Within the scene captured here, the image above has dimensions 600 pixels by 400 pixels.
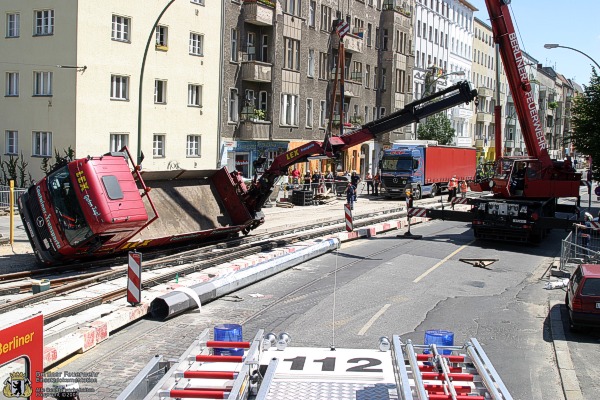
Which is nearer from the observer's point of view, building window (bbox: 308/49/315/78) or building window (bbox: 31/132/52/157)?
building window (bbox: 31/132/52/157)

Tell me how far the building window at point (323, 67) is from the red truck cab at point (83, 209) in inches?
1421

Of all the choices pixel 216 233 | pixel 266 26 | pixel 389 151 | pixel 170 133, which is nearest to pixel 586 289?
pixel 216 233

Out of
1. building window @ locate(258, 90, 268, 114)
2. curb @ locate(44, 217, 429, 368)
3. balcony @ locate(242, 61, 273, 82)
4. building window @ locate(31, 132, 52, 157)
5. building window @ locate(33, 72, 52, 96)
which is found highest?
balcony @ locate(242, 61, 273, 82)

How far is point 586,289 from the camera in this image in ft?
41.1

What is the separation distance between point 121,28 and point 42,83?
4.28 m

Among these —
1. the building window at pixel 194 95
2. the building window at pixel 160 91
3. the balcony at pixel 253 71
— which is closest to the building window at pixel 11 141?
the building window at pixel 160 91

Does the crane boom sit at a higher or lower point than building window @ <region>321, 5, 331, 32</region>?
lower

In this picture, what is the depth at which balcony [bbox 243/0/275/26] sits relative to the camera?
137 ft

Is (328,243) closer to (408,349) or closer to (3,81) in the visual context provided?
(408,349)

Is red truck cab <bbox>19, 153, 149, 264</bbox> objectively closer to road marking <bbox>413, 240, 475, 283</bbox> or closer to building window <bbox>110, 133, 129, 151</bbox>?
road marking <bbox>413, 240, 475, 283</bbox>

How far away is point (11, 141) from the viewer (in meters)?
33.2

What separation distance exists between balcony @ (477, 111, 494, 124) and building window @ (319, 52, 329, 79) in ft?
145

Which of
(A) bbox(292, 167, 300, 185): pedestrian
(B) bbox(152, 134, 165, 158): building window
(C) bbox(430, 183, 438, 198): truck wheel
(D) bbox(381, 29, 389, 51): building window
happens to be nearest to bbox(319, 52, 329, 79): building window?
(A) bbox(292, 167, 300, 185): pedestrian

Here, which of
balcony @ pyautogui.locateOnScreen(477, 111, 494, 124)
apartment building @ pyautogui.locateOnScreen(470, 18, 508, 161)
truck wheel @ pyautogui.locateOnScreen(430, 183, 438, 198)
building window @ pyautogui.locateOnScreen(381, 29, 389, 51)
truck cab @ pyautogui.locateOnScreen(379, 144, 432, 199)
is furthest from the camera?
apartment building @ pyautogui.locateOnScreen(470, 18, 508, 161)
